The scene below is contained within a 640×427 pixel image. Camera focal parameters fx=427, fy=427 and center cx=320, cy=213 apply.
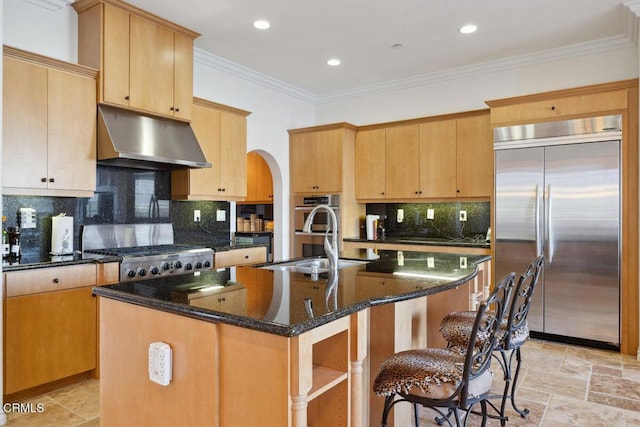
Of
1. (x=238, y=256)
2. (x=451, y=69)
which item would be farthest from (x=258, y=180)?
(x=451, y=69)

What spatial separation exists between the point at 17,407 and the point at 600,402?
3732mm

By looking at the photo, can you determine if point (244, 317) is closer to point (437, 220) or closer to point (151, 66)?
point (151, 66)

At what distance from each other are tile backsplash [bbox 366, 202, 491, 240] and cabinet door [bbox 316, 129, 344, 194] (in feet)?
2.35

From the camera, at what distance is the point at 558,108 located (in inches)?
157

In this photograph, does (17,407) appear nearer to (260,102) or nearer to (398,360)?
(398,360)

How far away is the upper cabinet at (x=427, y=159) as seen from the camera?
15.2ft

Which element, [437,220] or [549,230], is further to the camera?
[437,220]

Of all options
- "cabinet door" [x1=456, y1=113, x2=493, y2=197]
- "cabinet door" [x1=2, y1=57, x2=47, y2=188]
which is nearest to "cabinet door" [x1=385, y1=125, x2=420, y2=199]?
"cabinet door" [x1=456, y1=113, x2=493, y2=197]

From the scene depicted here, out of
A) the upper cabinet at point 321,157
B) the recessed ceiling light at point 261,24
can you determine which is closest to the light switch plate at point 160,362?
the recessed ceiling light at point 261,24

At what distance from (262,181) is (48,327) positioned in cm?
447

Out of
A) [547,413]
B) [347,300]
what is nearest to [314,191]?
[547,413]

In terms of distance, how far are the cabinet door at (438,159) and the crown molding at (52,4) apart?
3.65 metres

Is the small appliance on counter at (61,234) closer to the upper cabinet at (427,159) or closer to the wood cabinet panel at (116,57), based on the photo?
the wood cabinet panel at (116,57)

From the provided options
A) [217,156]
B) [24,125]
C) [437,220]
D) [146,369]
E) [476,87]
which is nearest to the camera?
[146,369]
